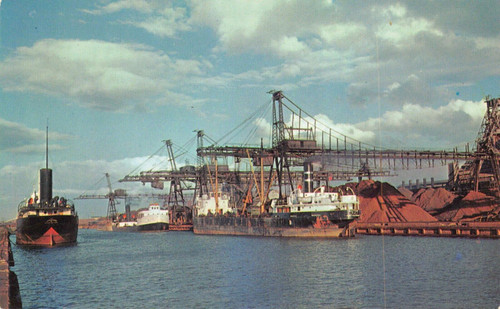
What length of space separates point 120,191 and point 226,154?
A: 284 feet

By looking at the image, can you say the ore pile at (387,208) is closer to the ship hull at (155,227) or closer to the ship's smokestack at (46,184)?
the ship's smokestack at (46,184)

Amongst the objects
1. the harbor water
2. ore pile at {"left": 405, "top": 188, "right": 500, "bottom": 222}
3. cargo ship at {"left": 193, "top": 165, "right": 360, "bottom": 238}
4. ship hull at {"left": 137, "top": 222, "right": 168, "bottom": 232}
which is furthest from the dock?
ship hull at {"left": 137, "top": 222, "right": 168, "bottom": 232}

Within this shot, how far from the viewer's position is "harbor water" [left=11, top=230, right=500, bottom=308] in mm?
21672

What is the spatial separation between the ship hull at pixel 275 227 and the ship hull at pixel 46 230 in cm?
2466

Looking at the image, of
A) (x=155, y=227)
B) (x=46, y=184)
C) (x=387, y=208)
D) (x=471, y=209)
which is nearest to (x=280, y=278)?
(x=46, y=184)

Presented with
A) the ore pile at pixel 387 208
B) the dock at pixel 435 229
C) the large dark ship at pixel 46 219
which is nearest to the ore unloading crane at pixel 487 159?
the ore pile at pixel 387 208

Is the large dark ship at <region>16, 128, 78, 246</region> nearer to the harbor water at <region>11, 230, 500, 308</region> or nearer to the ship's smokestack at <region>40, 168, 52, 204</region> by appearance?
the ship's smokestack at <region>40, 168, 52, 204</region>

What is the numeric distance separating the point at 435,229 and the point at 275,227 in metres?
19.8

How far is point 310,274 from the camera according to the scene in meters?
28.6

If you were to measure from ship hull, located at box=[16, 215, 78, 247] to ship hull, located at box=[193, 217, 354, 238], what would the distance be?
24.7 m

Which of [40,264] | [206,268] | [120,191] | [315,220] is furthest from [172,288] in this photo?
[120,191]

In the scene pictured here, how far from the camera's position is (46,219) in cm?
5356

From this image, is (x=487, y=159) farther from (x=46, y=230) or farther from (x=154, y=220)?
(x=154, y=220)

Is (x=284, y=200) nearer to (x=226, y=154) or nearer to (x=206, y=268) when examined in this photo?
(x=226, y=154)
